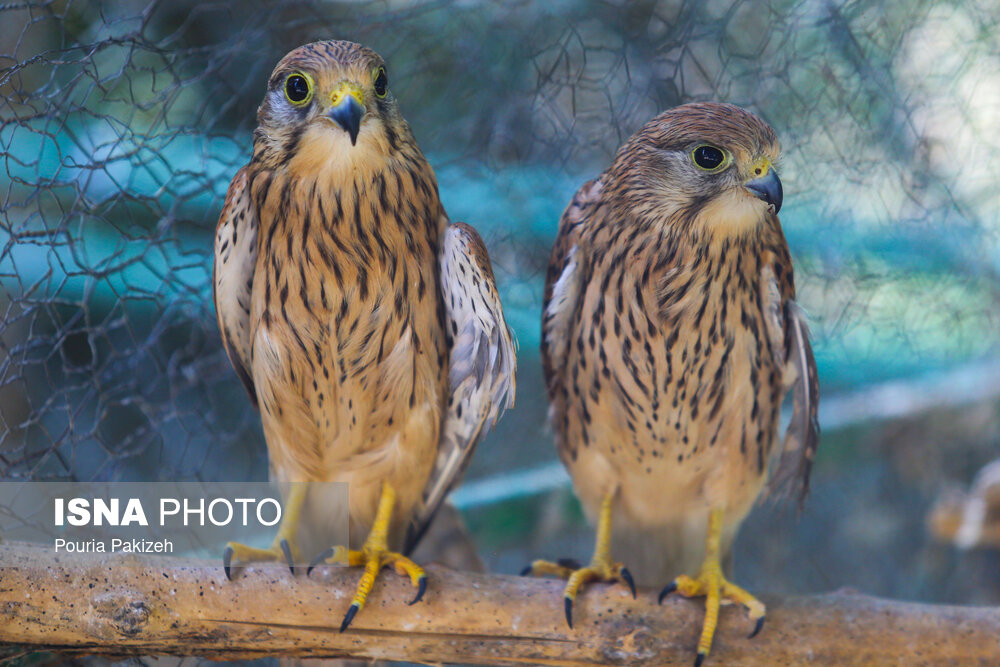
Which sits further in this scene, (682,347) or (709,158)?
(682,347)

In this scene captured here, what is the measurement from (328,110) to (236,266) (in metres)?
0.56

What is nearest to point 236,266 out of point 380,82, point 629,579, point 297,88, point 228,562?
point 297,88

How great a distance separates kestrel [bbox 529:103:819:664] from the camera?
2.09 m

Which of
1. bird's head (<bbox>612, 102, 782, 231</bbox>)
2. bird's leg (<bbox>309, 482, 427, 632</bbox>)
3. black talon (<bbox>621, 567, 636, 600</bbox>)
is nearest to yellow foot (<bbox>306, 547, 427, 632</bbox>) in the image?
bird's leg (<bbox>309, 482, 427, 632</bbox>)

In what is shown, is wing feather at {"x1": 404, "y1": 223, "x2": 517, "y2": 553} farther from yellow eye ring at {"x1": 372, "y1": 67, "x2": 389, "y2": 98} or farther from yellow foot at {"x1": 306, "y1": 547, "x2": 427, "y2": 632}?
yellow eye ring at {"x1": 372, "y1": 67, "x2": 389, "y2": 98}

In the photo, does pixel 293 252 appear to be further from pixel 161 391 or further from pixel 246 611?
pixel 161 391

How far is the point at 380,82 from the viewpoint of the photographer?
1.88 m

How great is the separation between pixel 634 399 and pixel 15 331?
1916 millimetres

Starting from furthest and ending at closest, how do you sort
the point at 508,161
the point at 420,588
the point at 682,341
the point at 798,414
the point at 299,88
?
1. the point at 508,161
2. the point at 798,414
3. the point at 682,341
4. the point at 420,588
5. the point at 299,88

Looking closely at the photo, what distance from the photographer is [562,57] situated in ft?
9.30

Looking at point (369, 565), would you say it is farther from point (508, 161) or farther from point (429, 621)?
point (508, 161)

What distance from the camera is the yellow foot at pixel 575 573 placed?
7.07 ft

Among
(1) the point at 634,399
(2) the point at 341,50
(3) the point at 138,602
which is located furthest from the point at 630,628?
(2) the point at 341,50

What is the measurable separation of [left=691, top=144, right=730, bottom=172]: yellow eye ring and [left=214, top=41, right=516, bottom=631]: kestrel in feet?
1.92
